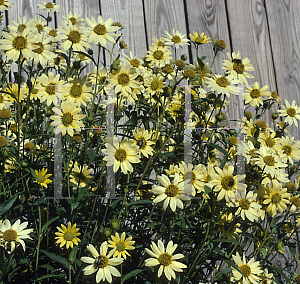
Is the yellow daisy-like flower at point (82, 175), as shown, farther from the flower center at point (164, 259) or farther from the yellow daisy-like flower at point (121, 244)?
the flower center at point (164, 259)

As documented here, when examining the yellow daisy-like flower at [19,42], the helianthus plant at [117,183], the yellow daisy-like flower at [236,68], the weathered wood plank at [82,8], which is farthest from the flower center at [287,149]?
the weathered wood plank at [82,8]

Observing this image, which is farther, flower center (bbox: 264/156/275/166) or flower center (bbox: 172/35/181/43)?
flower center (bbox: 172/35/181/43)

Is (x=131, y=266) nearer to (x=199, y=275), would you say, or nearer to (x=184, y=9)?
(x=199, y=275)

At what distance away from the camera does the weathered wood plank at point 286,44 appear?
8.11 feet

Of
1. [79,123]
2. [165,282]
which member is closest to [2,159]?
[79,123]

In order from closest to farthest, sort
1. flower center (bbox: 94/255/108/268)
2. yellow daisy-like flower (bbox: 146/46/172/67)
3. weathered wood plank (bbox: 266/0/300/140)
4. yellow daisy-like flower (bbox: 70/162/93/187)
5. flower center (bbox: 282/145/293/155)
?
flower center (bbox: 94/255/108/268) < yellow daisy-like flower (bbox: 70/162/93/187) < flower center (bbox: 282/145/293/155) < yellow daisy-like flower (bbox: 146/46/172/67) < weathered wood plank (bbox: 266/0/300/140)

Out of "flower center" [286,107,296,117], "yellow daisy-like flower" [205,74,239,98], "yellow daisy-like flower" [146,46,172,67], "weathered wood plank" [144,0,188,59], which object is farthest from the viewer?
"weathered wood plank" [144,0,188,59]

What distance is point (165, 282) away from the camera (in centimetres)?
133

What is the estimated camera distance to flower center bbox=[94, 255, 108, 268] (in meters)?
0.98

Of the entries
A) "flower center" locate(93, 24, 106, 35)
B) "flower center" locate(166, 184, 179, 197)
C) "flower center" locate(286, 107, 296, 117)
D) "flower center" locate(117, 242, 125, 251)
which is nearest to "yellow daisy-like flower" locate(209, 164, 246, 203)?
"flower center" locate(166, 184, 179, 197)

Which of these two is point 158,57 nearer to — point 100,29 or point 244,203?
point 100,29

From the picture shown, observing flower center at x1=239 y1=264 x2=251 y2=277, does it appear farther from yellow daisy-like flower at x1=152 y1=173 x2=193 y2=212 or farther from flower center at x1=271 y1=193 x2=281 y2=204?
yellow daisy-like flower at x1=152 y1=173 x2=193 y2=212

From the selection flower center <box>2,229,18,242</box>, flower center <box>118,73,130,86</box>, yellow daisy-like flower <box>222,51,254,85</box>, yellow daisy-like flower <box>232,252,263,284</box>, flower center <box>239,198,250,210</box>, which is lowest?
yellow daisy-like flower <box>232,252,263,284</box>

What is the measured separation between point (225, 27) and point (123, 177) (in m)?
1.55
